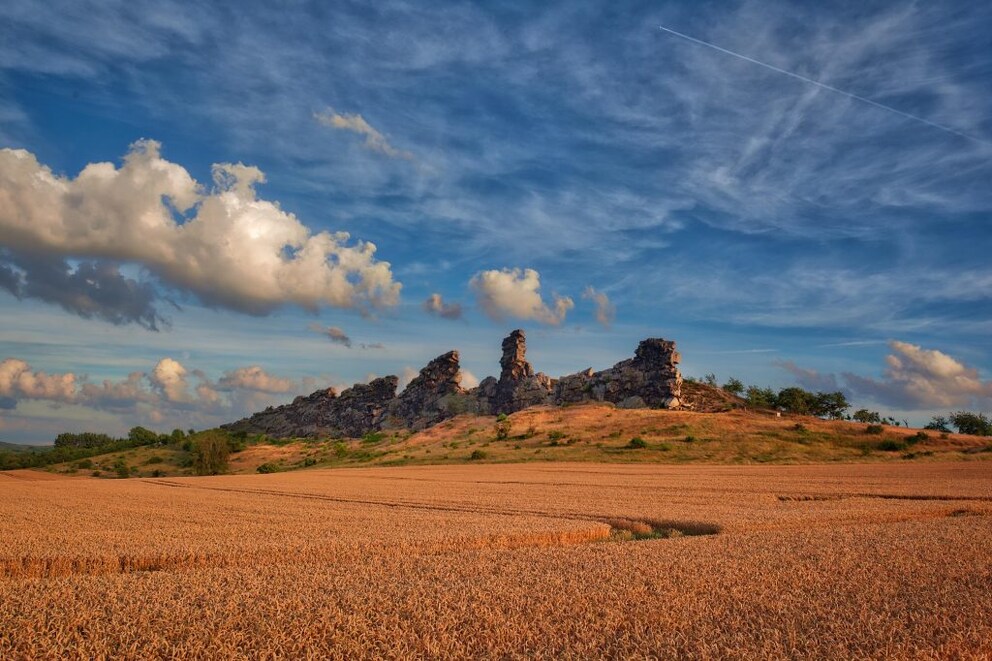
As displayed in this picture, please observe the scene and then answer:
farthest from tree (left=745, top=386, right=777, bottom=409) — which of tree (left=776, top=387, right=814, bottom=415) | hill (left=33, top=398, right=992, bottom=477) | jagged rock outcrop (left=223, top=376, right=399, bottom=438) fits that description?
jagged rock outcrop (left=223, top=376, right=399, bottom=438)

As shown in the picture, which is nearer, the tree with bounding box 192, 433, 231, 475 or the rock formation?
the tree with bounding box 192, 433, 231, 475

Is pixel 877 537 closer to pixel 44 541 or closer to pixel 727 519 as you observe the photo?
pixel 727 519

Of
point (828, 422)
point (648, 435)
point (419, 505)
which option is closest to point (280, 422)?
point (648, 435)

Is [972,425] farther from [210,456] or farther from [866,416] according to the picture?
[210,456]

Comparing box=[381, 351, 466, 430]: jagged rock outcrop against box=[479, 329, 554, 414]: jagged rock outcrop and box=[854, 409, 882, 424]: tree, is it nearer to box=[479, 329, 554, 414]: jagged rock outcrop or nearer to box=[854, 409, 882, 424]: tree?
box=[479, 329, 554, 414]: jagged rock outcrop

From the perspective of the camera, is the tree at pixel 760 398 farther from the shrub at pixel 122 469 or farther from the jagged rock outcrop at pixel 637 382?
the shrub at pixel 122 469

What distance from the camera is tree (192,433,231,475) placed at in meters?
72.9

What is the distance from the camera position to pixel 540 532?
40.7 ft

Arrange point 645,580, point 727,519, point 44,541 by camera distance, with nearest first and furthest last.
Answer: point 645,580 → point 44,541 → point 727,519

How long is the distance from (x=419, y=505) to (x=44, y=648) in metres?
15.1

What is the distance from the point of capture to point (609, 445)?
2478 inches

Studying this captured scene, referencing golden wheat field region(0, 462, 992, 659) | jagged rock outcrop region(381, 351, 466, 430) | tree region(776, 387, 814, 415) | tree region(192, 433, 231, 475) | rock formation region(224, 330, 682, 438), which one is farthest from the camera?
jagged rock outcrop region(381, 351, 466, 430)

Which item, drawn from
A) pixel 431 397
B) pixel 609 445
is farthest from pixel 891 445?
pixel 431 397

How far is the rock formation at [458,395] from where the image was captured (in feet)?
329
